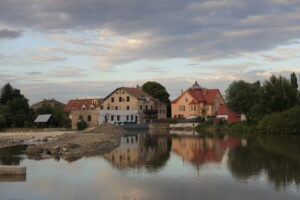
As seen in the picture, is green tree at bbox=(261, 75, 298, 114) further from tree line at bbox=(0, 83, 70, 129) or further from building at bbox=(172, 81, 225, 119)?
tree line at bbox=(0, 83, 70, 129)

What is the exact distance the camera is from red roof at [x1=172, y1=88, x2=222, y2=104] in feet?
265

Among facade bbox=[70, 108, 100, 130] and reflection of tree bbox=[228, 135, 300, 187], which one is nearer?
reflection of tree bbox=[228, 135, 300, 187]

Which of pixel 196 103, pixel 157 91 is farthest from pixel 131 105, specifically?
pixel 157 91

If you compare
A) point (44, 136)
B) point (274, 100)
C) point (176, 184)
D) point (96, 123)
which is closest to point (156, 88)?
point (96, 123)

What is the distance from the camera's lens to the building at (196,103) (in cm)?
8019

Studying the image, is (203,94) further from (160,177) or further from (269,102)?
(160,177)

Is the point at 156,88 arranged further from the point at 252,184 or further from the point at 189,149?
the point at 252,184

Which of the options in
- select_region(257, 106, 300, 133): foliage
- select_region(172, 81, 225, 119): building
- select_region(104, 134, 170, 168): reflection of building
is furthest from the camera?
select_region(172, 81, 225, 119): building

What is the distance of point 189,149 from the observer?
120ft

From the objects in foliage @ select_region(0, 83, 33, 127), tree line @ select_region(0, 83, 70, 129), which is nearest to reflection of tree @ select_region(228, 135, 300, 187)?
tree line @ select_region(0, 83, 70, 129)

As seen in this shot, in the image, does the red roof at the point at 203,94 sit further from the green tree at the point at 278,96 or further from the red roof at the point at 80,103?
the green tree at the point at 278,96

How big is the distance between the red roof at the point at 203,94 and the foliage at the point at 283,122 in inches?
1013

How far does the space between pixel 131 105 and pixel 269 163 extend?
51364 mm

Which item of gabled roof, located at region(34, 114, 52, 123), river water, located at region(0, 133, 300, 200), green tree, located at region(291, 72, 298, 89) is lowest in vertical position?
river water, located at region(0, 133, 300, 200)
